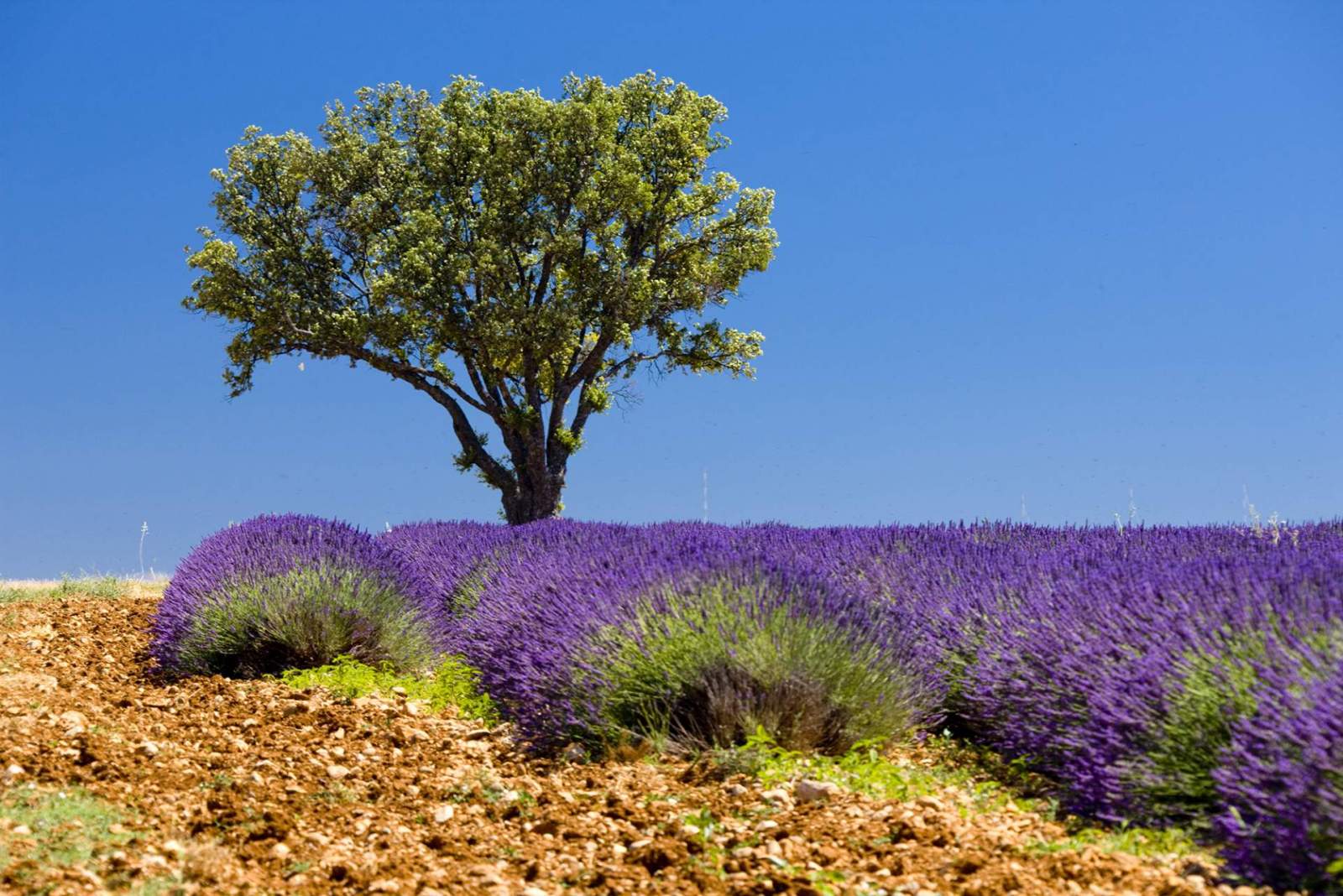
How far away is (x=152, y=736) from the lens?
600 centimetres

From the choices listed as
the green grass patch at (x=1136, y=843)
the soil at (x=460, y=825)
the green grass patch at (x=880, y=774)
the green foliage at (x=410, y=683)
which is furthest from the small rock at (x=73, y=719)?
the green grass patch at (x=1136, y=843)

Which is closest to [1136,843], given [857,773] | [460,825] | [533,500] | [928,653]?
[857,773]

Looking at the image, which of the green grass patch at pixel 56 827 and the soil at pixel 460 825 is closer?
the soil at pixel 460 825

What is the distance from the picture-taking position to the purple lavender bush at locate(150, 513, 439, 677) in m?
7.82

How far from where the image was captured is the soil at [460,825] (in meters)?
3.56

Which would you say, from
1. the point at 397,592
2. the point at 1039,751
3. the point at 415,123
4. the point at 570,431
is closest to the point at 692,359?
the point at 570,431

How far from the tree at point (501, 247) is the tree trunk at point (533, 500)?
0.04m

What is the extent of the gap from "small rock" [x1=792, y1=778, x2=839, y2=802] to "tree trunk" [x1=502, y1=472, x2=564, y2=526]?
52.1 feet

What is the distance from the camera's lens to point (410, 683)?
737 cm

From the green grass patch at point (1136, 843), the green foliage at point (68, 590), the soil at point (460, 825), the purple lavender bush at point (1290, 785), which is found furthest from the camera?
the green foliage at point (68, 590)

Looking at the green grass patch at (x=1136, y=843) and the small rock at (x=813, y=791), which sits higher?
the small rock at (x=813, y=791)

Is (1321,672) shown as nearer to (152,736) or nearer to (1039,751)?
(1039,751)

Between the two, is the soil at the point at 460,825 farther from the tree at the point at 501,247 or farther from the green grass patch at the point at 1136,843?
the tree at the point at 501,247

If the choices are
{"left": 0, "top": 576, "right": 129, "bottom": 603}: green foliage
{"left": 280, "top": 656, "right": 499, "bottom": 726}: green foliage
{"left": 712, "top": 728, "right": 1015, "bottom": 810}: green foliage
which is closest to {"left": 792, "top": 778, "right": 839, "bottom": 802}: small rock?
{"left": 712, "top": 728, "right": 1015, "bottom": 810}: green foliage
